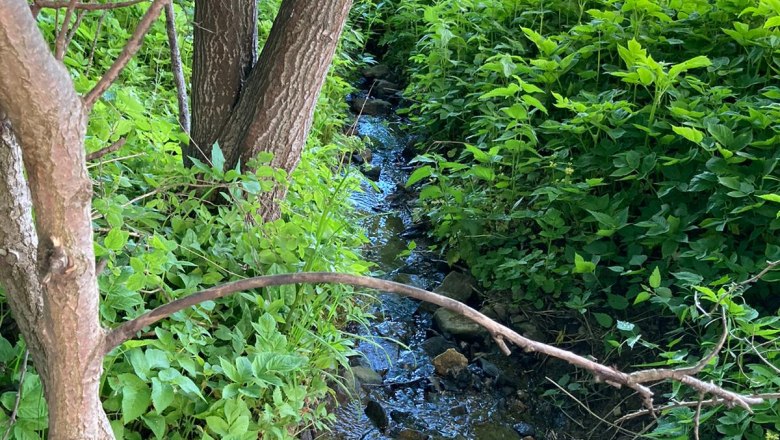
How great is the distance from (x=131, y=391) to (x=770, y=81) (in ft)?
11.1

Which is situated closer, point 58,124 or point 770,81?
point 58,124

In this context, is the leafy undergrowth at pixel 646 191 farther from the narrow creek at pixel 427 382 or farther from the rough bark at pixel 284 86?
the rough bark at pixel 284 86

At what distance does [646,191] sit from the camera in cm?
344

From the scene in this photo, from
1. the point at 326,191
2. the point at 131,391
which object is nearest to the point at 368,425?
the point at 326,191

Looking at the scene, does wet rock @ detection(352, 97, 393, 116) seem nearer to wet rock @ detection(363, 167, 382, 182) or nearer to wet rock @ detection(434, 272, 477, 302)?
wet rock @ detection(363, 167, 382, 182)

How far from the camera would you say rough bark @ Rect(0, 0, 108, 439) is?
104 centimetres

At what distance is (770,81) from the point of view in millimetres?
3443

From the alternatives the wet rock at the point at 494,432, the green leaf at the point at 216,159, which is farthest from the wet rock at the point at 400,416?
the green leaf at the point at 216,159

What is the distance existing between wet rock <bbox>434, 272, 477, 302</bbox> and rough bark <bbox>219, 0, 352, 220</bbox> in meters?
1.33

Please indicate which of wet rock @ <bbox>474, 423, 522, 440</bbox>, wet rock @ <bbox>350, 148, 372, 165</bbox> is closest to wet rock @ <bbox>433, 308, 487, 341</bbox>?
wet rock @ <bbox>474, 423, 522, 440</bbox>

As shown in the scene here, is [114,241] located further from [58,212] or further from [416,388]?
[416,388]

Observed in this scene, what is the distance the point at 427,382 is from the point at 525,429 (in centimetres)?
53

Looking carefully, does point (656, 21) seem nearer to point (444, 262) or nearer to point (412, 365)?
point (444, 262)

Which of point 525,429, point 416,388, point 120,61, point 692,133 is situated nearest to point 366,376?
point 416,388
